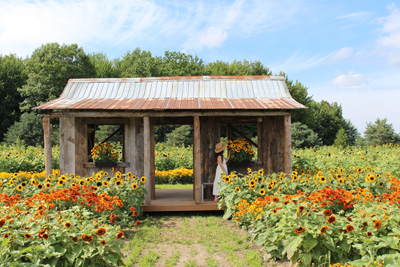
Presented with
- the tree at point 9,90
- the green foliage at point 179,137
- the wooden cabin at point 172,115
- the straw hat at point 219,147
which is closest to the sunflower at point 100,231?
the wooden cabin at point 172,115

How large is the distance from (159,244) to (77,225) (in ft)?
6.35

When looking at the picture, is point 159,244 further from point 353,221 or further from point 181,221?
point 353,221

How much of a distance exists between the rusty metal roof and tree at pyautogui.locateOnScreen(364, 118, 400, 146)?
1992cm

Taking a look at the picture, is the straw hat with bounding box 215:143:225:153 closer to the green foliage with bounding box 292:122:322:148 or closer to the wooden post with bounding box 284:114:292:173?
the wooden post with bounding box 284:114:292:173

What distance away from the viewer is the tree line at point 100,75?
26922mm

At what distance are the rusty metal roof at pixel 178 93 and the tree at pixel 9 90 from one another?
2340cm

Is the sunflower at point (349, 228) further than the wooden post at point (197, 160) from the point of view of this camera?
No

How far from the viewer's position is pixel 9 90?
3164cm

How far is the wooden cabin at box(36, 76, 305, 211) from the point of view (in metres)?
8.49

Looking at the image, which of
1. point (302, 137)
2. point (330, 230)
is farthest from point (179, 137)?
point (330, 230)

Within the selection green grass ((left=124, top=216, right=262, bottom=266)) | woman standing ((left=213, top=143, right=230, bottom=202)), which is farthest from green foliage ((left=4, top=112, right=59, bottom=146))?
green grass ((left=124, top=216, right=262, bottom=266))

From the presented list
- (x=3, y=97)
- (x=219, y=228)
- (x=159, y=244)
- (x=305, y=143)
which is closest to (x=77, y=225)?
(x=159, y=244)

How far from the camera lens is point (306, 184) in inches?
277

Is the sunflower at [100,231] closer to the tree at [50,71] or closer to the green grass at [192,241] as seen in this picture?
the green grass at [192,241]
